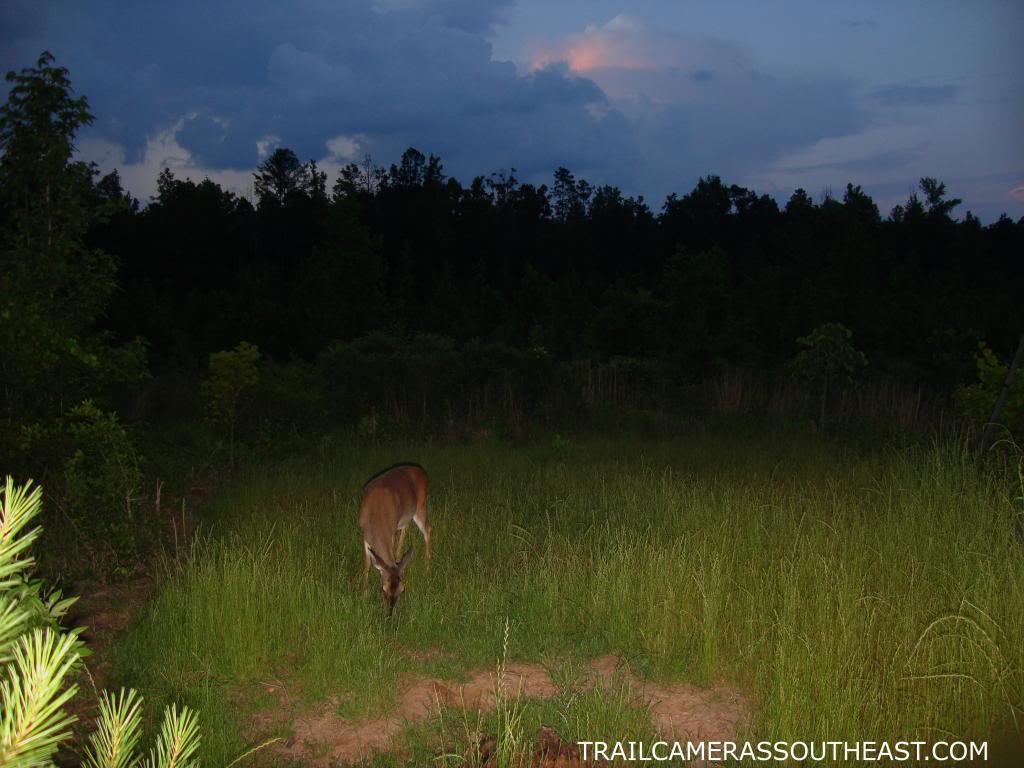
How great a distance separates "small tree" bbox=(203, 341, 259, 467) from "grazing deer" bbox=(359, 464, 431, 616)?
19.1 ft

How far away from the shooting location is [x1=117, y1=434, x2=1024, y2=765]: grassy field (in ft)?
14.5

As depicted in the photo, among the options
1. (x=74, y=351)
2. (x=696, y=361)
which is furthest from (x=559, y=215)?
(x=74, y=351)

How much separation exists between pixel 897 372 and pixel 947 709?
18.1 meters

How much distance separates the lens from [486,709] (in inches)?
185

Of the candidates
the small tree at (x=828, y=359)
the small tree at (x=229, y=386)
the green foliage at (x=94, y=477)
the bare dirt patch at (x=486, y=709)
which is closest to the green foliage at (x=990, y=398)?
the bare dirt patch at (x=486, y=709)

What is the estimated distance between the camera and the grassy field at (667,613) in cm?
443

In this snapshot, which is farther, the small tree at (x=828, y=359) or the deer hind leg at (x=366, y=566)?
the small tree at (x=828, y=359)

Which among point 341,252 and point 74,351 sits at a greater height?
point 341,252

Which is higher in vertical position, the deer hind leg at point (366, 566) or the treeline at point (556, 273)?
the treeline at point (556, 273)

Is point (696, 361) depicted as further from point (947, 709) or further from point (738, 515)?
point (947, 709)

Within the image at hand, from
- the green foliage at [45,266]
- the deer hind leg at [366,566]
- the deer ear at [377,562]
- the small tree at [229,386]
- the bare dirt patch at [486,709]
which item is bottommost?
the bare dirt patch at [486,709]

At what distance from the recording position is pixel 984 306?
26203 millimetres

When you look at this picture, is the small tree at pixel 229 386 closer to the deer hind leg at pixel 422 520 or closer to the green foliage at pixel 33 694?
the deer hind leg at pixel 422 520

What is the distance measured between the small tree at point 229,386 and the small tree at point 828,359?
1005cm
